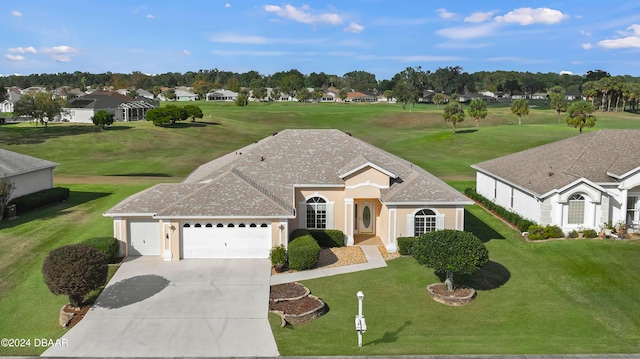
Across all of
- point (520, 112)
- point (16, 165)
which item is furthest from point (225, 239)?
point (520, 112)

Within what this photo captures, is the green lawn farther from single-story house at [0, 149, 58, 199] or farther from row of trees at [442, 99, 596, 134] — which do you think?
row of trees at [442, 99, 596, 134]

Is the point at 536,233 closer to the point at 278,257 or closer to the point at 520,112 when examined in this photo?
the point at 278,257

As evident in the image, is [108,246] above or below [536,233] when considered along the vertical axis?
above

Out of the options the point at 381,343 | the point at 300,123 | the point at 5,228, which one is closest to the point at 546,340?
the point at 381,343

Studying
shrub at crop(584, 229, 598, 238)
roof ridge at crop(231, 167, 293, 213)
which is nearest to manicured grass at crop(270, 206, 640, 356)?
shrub at crop(584, 229, 598, 238)

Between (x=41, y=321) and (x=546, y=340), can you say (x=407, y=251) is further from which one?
(x=41, y=321)

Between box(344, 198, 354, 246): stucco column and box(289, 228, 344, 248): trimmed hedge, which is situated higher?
box(344, 198, 354, 246): stucco column

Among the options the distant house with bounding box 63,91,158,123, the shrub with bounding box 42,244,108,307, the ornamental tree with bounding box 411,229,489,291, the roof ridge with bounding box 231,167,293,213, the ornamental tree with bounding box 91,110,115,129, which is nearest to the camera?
the shrub with bounding box 42,244,108,307
